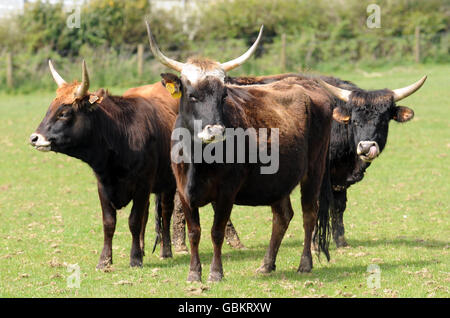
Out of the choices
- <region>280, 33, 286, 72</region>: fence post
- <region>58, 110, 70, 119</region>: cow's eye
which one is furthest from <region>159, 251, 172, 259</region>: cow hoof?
<region>280, 33, 286, 72</region>: fence post

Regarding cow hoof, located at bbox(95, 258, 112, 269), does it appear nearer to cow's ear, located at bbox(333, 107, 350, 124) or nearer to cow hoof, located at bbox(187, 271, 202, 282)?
cow hoof, located at bbox(187, 271, 202, 282)

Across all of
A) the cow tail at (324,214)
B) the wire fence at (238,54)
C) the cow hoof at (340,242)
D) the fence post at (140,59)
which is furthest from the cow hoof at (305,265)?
the fence post at (140,59)

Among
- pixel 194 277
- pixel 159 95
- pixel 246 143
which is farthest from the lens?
pixel 159 95

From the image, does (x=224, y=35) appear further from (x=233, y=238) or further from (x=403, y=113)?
(x=403, y=113)

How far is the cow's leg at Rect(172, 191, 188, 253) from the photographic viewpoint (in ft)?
32.9

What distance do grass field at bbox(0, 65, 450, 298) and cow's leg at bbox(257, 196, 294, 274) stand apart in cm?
19

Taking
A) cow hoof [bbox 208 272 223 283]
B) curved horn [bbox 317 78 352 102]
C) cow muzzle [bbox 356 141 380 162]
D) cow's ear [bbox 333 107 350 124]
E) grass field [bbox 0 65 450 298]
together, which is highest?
curved horn [bbox 317 78 352 102]

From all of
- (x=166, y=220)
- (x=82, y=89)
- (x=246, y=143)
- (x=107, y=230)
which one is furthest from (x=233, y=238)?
(x=82, y=89)

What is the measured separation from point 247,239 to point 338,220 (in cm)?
153

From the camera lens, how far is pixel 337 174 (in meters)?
10.4

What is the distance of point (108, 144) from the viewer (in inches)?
347

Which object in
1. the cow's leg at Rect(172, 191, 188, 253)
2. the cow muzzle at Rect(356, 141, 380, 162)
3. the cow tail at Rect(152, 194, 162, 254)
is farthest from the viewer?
the cow's leg at Rect(172, 191, 188, 253)
